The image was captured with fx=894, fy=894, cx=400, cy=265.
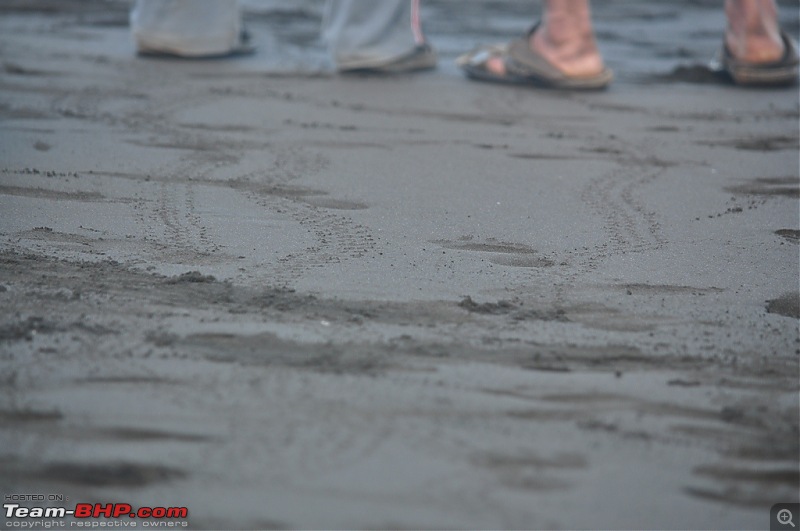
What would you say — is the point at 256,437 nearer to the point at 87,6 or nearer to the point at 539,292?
the point at 539,292

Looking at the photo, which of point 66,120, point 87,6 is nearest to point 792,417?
point 66,120

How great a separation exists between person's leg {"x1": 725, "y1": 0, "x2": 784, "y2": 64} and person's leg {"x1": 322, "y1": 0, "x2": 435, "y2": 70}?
1.48 m

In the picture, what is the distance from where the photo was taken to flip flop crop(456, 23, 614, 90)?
4.18 metres

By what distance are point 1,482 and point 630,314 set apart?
1269 millimetres

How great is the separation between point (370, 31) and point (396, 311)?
274 centimetres

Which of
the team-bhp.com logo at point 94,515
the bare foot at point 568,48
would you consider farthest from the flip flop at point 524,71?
the team-bhp.com logo at point 94,515

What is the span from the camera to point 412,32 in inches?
176

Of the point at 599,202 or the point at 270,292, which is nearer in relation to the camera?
the point at 270,292

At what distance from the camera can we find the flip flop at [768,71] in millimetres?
4258

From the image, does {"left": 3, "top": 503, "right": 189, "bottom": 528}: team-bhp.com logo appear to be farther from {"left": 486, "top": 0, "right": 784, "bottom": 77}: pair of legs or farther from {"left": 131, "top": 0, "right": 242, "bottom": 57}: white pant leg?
{"left": 131, "top": 0, "right": 242, "bottom": 57}: white pant leg

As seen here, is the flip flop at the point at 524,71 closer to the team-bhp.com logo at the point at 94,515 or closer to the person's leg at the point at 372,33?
the person's leg at the point at 372,33

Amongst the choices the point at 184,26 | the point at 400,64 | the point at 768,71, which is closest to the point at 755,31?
the point at 768,71

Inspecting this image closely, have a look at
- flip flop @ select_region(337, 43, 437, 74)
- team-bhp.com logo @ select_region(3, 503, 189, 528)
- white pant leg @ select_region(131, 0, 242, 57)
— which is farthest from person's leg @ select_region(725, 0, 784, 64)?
team-bhp.com logo @ select_region(3, 503, 189, 528)

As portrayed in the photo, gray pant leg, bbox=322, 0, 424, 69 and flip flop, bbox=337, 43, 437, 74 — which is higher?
gray pant leg, bbox=322, 0, 424, 69
